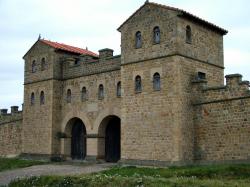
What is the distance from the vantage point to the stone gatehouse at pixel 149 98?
2117 centimetres

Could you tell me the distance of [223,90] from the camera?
21078 mm

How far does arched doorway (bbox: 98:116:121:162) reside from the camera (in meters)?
26.8

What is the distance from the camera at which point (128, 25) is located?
24109mm

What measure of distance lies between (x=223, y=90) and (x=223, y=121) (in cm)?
149

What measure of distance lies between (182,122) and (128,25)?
6373mm

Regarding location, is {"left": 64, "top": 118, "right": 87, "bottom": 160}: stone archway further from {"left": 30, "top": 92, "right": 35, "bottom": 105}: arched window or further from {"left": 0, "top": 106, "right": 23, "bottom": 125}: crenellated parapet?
{"left": 0, "top": 106, "right": 23, "bottom": 125}: crenellated parapet

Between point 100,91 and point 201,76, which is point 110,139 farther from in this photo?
point 201,76

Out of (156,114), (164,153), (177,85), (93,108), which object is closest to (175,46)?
(177,85)

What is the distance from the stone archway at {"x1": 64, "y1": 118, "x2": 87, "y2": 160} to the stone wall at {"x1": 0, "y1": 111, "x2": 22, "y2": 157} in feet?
18.0

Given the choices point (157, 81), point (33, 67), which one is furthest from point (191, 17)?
point (33, 67)

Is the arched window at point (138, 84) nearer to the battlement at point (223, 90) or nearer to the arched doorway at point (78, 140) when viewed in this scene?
the battlement at point (223, 90)

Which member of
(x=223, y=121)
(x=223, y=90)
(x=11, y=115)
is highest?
(x=223, y=90)

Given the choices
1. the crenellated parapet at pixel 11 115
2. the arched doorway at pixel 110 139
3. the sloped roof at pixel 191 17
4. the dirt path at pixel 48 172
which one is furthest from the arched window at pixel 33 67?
the sloped roof at pixel 191 17

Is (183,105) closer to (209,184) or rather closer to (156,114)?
(156,114)
